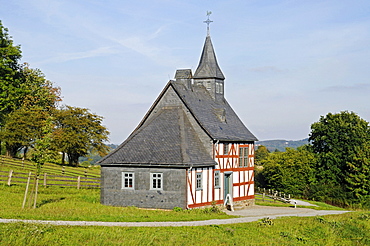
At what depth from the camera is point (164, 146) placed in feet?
105

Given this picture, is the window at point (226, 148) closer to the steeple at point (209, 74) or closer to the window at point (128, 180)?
the steeple at point (209, 74)

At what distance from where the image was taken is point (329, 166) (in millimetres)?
63812

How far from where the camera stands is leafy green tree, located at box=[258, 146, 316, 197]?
62.4 metres

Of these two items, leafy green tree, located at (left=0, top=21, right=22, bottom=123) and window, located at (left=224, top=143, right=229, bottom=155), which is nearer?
window, located at (left=224, top=143, right=229, bottom=155)

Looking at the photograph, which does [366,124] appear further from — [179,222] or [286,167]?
[179,222]

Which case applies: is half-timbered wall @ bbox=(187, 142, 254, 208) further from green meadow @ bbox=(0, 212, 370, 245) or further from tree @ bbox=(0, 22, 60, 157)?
tree @ bbox=(0, 22, 60, 157)

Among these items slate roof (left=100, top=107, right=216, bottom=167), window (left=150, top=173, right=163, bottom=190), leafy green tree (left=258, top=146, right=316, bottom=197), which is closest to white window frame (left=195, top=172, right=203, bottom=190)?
slate roof (left=100, top=107, right=216, bottom=167)

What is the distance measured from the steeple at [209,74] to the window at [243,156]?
4.99 m

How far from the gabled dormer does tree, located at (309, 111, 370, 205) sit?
2669 centimetres

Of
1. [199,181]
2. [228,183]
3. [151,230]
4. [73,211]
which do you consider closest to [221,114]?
Answer: [228,183]

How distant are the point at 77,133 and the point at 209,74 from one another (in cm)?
2389

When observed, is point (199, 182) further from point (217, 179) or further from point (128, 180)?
point (128, 180)

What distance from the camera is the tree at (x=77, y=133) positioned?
185 feet

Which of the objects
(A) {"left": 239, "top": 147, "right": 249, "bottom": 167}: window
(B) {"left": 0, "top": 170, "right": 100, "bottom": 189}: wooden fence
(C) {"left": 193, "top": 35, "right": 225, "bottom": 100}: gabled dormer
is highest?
(C) {"left": 193, "top": 35, "right": 225, "bottom": 100}: gabled dormer
